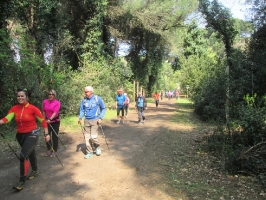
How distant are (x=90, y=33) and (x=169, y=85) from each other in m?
55.1

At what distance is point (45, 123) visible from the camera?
5.14m

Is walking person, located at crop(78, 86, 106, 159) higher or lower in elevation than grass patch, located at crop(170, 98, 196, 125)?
higher

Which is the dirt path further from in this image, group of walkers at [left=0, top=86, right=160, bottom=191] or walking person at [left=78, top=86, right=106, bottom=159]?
walking person at [left=78, top=86, right=106, bottom=159]

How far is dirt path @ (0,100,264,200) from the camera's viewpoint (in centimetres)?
461

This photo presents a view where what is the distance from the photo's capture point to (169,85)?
242 ft

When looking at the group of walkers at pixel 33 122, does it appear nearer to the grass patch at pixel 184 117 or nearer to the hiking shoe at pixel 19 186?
the hiking shoe at pixel 19 186

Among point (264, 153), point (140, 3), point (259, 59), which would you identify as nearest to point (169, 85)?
point (140, 3)

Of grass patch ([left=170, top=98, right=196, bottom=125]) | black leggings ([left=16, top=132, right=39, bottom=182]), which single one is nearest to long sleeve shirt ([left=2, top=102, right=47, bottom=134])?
black leggings ([left=16, top=132, right=39, bottom=182])

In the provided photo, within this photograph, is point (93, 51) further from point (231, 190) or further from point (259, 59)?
point (231, 190)

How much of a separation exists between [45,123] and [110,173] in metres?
1.92

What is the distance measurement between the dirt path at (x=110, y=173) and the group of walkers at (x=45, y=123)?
0.32 m

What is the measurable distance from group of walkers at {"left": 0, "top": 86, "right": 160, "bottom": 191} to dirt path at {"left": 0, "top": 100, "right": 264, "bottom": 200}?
32 cm

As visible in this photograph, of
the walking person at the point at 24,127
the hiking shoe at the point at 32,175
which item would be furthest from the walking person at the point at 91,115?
the walking person at the point at 24,127

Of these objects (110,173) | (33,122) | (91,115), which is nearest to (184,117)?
(91,115)
